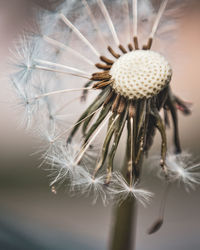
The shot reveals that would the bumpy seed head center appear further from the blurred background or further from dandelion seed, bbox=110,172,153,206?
the blurred background

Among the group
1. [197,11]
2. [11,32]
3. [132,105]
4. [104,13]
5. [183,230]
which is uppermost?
[197,11]

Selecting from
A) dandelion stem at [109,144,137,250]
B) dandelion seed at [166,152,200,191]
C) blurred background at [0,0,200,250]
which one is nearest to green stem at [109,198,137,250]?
dandelion stem at [109,144,137,250]

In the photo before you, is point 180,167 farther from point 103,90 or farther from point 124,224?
point 103,90

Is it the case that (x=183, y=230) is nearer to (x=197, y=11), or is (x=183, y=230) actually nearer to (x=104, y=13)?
(x=104, y=13)

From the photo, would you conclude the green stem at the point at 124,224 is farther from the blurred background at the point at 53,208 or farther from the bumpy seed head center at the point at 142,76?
the blurred background at the point at 53,208

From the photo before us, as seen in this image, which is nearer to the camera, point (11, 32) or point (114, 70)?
point (114, 70)

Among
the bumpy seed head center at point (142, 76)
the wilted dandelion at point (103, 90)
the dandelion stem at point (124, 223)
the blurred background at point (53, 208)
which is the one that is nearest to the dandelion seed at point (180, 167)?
the wilted dandelion at point (103, 90)

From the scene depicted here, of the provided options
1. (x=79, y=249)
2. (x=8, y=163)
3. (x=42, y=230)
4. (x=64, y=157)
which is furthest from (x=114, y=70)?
(x=8, y=163)

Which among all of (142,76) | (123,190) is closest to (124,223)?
(123,190)
